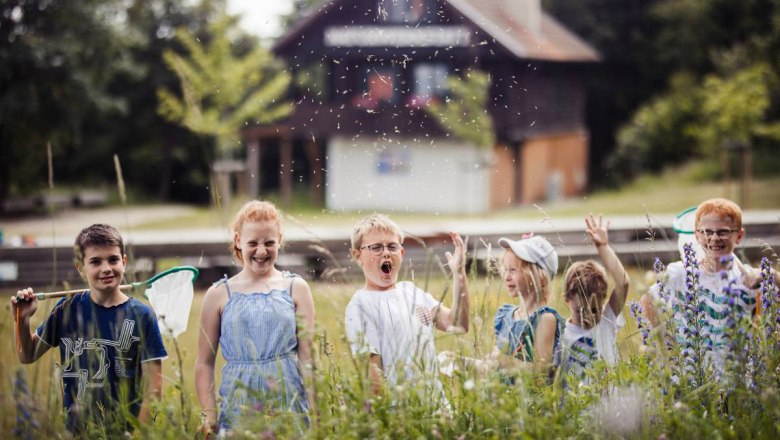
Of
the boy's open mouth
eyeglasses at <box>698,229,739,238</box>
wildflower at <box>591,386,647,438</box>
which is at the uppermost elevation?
eyeglasses at <box>698,229,739,238</box>

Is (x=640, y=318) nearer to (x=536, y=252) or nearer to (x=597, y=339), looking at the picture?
(x=597, y=339)

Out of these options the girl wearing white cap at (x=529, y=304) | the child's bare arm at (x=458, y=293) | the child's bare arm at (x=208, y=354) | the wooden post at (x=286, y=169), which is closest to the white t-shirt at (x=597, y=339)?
the girl wearing white cap at (x=529, y=304)

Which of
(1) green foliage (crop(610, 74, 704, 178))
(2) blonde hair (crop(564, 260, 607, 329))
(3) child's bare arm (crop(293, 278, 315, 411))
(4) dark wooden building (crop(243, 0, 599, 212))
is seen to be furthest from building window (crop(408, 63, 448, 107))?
(3) child's bare arm (crop(293, 278, 315, 411))

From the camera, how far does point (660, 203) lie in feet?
75.3

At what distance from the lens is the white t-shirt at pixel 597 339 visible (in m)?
3.61

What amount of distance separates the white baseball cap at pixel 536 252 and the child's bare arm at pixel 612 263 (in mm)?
206

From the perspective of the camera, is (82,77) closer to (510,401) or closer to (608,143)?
(608,143)

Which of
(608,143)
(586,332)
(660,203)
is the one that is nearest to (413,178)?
(660,203)

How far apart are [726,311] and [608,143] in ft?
131

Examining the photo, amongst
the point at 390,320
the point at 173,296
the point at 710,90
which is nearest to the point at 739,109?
the point at 710,90

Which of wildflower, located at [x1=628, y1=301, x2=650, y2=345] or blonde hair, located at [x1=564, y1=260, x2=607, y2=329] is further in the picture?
blonde hair, located at [x1=564, y1=260, x2=607, y2=329]

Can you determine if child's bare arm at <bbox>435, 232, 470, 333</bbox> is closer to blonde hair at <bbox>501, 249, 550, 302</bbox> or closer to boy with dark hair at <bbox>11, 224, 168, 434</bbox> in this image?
blonde hair at <bbox>501, 249, 550, 302</bbox>

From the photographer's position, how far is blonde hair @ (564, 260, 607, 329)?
12.2 feet

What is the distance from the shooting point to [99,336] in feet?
11.2
